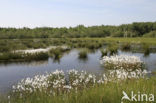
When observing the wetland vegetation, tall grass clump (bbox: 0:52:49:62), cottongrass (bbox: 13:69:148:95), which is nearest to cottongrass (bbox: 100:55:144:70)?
the wetland vegetation

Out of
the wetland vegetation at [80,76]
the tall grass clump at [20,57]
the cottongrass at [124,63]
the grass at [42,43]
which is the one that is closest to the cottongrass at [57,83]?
the wetland vegetation at [80,76]

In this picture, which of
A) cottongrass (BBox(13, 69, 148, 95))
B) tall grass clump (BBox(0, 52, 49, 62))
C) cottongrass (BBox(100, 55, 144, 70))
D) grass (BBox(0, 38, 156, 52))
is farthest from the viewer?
grass (BBox(0, 38, 156, 52))

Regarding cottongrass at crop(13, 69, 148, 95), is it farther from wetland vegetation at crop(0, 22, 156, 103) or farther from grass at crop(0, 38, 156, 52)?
grass at crop(0, 38, 156, 52)

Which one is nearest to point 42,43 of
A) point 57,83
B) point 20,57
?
point 20,57

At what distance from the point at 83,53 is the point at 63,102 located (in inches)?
667

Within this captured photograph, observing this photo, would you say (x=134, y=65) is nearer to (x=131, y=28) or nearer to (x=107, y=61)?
(x=107, y=61)

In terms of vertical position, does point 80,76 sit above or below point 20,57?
above

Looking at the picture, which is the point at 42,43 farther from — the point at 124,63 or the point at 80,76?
the point at 80,76

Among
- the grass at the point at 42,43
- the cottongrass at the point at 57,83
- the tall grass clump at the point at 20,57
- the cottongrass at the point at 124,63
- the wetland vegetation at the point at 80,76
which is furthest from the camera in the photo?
the grass at the point at 42,43

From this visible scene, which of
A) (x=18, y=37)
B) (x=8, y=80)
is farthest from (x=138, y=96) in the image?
(x=18, y=37)

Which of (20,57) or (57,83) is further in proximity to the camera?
(20,57)

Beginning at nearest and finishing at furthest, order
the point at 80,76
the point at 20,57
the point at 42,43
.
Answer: the point at 80,76
the point at 20,57
the point at 42,43

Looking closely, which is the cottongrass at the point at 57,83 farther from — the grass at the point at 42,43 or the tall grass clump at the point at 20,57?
the grass at the point at 42,43

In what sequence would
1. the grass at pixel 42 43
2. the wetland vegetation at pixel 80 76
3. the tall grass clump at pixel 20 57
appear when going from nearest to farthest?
the wetland vegetation at pixel 80 76 → the tall grass clump at pixel 20 57 → the grass at pixel 42 43
